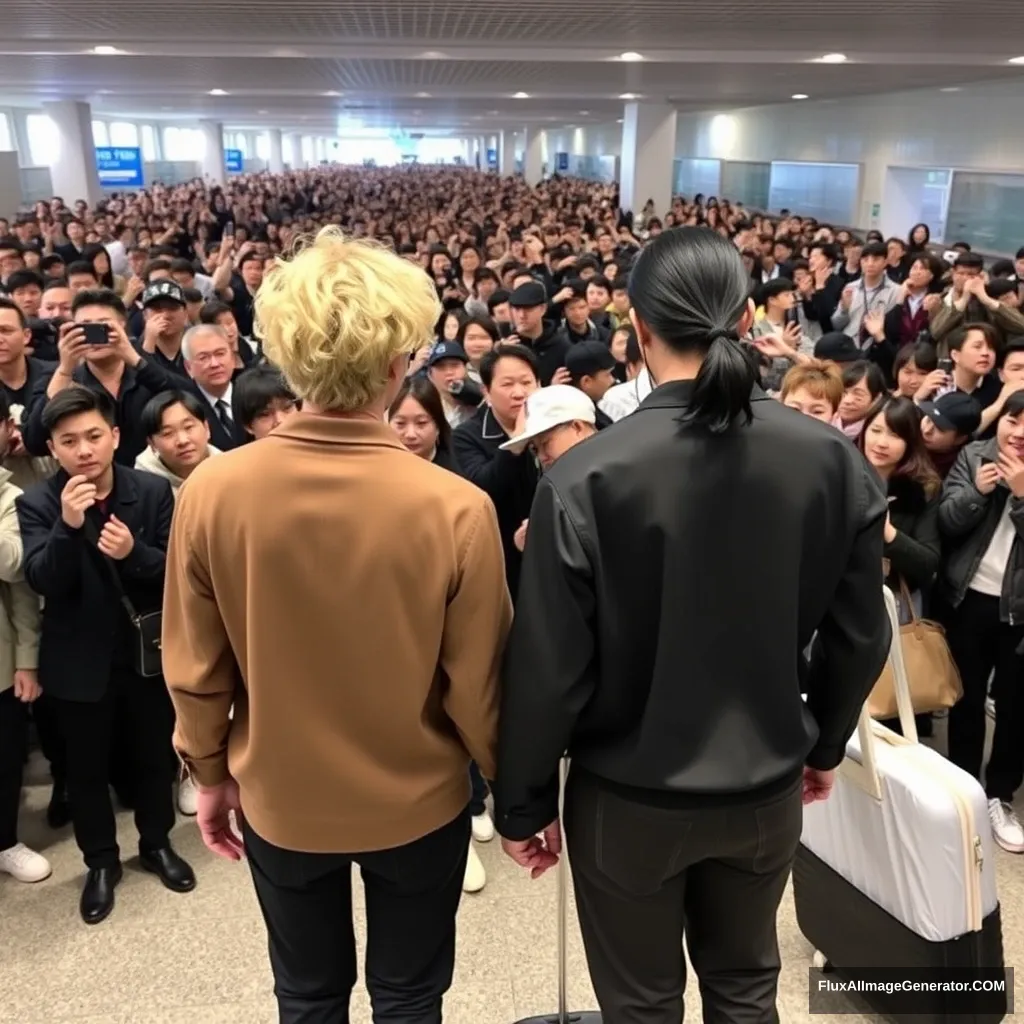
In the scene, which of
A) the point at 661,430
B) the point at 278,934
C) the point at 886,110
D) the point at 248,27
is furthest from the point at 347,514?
the point at 886,110

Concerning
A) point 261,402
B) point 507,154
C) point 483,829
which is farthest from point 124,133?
point 483,829

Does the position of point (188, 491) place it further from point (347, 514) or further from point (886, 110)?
point (886, 110)

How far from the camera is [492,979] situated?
2.51 m

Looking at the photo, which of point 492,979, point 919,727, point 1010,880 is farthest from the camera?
point 919,727

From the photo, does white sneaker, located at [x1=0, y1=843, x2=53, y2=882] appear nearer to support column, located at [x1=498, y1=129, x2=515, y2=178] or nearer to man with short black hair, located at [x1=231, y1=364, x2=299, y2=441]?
man with short black hair, located at [x1=231, y1=364, x2=299, y2=441]

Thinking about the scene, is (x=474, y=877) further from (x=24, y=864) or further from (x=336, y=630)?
(x=336, y=630)

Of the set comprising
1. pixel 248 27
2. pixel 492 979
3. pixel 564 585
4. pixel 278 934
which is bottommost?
pixel 492 979

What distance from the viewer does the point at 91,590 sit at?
8.51 feet

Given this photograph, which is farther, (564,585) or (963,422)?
(963,422)

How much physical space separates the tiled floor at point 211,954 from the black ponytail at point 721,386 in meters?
1.78

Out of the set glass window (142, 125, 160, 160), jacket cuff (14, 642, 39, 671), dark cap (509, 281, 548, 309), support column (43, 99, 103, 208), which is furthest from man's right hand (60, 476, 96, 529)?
glass window (142, 125, 160, 160)

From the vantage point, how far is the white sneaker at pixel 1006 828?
2.98 m

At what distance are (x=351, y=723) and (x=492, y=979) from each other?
4.56ft

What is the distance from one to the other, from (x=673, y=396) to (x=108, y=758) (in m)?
2.23
